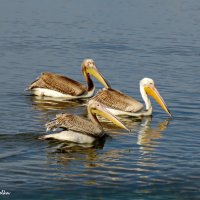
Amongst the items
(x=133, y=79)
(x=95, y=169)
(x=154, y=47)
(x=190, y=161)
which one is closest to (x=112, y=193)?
(x=95, y=169)

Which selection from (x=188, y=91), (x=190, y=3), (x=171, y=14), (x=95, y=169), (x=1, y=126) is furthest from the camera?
(x=190, y=3)

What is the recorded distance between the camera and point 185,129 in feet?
40.0

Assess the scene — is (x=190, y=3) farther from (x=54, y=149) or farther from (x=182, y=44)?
(x=54, y=149)

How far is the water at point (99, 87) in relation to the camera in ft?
30.2

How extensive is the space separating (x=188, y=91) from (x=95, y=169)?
231 inches

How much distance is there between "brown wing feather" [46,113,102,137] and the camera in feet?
35.7

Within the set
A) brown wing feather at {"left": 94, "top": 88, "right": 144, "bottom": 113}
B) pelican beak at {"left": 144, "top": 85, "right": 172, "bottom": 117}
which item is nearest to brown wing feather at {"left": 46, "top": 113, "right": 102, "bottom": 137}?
brown wing feather at {"left": 94, "top": 88, "right": 144, "bottom": 113}

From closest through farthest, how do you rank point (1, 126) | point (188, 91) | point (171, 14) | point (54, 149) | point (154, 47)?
point (54, 149) → point (1, 126) → point (188, 91) → point (154, 47) → point (171, 14)

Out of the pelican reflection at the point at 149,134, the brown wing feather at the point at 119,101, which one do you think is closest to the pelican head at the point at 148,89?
the brown wing feather at the point at 119,101

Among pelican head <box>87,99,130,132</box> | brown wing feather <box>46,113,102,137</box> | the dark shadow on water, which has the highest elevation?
pelican head <box>87,99,130,132</box>

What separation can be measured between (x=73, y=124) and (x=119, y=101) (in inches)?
97.5

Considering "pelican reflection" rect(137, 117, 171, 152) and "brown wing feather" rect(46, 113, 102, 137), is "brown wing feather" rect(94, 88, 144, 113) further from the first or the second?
"brown wing feather" rect(46, 113, 102, 137)

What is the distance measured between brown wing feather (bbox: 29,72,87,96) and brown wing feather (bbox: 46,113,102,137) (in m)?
3.48

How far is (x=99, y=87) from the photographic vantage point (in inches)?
634
